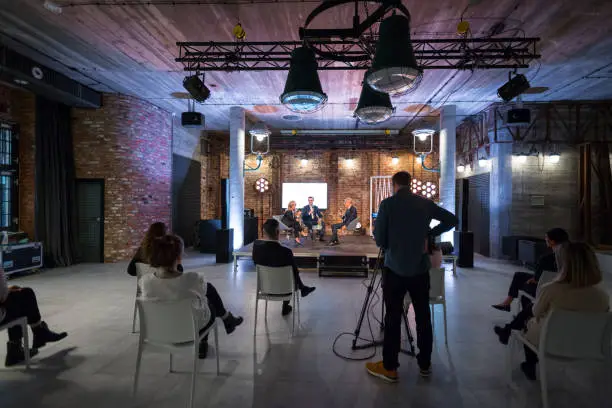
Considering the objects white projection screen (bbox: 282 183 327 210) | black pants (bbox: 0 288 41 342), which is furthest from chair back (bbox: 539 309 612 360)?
white projection screen (bbox: 282 183 327 210)

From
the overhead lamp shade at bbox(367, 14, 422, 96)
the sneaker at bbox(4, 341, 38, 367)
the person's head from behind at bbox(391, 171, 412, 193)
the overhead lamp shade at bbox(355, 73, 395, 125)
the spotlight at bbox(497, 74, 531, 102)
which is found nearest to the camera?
the overhead lamp shade at bbox(367, 14, 422, 96)

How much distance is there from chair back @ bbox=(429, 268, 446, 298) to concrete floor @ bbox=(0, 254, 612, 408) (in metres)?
0.55

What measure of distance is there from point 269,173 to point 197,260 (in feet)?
18.9

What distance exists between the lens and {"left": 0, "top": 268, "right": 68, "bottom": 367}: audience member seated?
2.82 metres

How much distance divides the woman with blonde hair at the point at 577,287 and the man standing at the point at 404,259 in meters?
0.76

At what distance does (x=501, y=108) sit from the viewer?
28.6ft

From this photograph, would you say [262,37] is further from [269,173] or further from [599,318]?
[269,173]

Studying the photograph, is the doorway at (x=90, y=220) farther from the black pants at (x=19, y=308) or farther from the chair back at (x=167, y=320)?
the chair back at (x=167, y=320)

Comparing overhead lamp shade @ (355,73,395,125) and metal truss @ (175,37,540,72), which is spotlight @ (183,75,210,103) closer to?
metal truss @ (175,37,540,72)

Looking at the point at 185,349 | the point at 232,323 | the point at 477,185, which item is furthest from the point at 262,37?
the point at 477,185

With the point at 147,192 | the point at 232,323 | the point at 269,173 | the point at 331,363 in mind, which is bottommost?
the point at 331,363

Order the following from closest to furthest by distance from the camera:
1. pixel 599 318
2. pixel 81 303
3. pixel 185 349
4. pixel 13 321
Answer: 1. pixel 599 318
2. pixel 185 349
3. pixel 13 321
4. pixel 81 303

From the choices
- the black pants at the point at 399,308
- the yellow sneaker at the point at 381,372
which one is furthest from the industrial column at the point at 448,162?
the yellow sneaker at the point at 381,372

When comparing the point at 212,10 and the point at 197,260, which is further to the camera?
the point at 197,260
